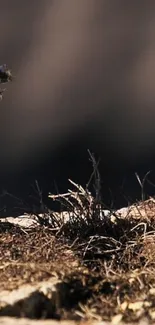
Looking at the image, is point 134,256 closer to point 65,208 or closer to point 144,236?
point 144,236

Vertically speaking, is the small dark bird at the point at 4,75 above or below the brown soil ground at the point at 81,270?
above

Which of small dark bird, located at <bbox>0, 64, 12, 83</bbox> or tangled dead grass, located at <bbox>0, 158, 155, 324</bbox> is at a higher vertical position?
small dark bird, located at <bbox>0, 64, 12, 83</bbox>

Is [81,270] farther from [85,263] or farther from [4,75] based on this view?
[4,75]

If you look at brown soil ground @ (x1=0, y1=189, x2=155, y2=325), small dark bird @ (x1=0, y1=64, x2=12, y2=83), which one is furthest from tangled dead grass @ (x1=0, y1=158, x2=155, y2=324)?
small dark bird @ (x1=0, y1=64, x2=12, y2=83)

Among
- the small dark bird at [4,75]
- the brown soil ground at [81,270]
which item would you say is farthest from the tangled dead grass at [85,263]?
the small dark bird at [4,75]

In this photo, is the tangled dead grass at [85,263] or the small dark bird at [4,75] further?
the small dark bird at [4,75]

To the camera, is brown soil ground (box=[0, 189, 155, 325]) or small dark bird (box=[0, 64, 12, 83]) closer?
brown soil ground (box=[0, 189, 155, 325])

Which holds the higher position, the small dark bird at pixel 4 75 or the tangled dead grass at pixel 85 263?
the small dark bird at pixel 4 75

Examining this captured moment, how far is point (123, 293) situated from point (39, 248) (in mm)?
652

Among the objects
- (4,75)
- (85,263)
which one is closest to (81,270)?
(85,263)

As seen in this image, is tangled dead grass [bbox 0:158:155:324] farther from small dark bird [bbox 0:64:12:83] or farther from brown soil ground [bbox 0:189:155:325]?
small dark bird [bbox 0:64:12:83]

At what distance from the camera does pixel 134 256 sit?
4293 mm

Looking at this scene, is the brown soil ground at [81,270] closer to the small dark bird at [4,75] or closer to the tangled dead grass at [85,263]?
the tangled dead grass at [85,263]

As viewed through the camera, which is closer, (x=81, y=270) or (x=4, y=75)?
(x=81, y=270)
